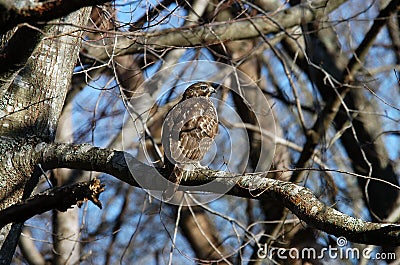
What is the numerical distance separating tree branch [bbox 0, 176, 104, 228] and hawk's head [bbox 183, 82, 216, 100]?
1.95 meters

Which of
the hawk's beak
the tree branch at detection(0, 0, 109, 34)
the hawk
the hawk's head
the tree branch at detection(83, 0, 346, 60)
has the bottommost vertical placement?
the tree branch at detection(0, 0, 109, 34)

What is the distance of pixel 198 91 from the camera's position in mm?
4984

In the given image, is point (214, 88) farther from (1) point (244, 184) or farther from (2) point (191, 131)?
(1) point (244, 184)

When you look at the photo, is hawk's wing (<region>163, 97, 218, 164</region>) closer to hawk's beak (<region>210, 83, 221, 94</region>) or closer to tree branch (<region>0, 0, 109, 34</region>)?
hawk's beak (<region>210, 83, 221, 94</region>)

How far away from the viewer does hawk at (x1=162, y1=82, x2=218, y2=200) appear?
435 cm

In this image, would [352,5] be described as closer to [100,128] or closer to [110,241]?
[100,128]

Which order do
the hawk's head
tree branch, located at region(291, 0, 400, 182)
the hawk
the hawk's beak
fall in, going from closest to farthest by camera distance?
the hawk
the hawk's head
the hawk's beak
tree branch, located at region(291, 0, 400, 182)

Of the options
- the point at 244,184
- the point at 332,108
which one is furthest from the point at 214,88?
the point at 244,184

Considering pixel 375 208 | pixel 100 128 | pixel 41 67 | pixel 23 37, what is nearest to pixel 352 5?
pixel 375 208

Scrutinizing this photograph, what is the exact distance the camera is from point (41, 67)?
4129 mm

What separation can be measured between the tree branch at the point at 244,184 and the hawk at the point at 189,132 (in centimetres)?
26

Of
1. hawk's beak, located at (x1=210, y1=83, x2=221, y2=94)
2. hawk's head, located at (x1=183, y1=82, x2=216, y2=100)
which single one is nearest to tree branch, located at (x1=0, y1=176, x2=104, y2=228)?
hawk's head, located at (x1=183, y1=82, x2=216, y2=100)

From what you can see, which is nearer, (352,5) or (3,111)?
(3,111)

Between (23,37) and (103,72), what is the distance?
337cm
